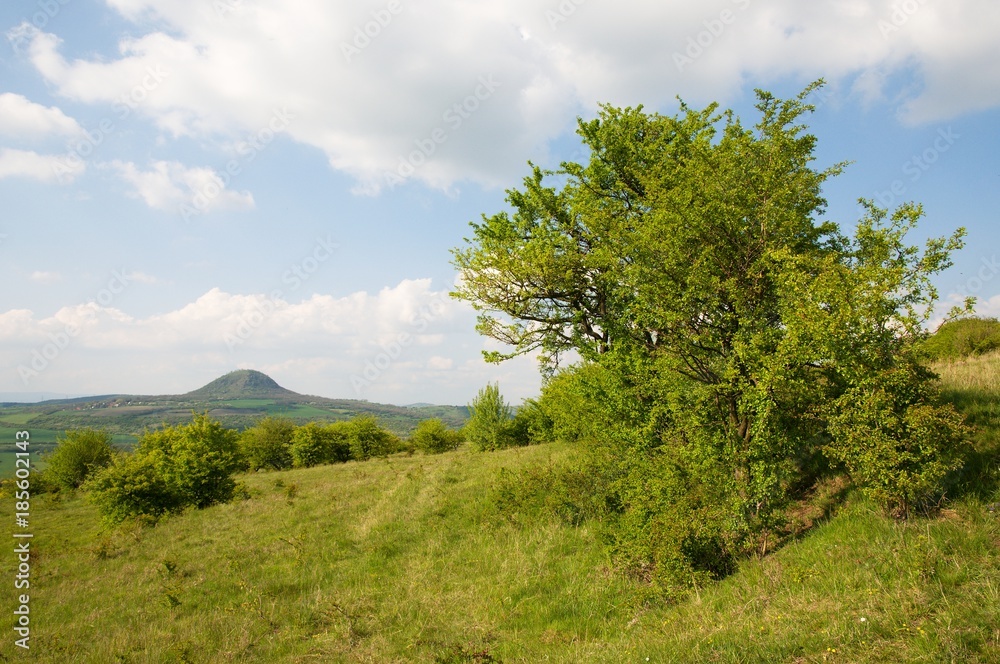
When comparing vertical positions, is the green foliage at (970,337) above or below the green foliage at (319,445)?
above

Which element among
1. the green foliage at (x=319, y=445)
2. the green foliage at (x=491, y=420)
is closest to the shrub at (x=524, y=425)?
the green foliage at (x=491, y=420)

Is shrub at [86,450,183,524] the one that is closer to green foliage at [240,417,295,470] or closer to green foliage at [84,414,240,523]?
green foliage at [84,414,240,523]

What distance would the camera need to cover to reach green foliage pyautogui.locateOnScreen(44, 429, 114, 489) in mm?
46375

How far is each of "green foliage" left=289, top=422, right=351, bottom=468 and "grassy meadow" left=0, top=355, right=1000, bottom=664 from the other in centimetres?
3875

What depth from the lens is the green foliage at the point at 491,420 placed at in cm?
4753

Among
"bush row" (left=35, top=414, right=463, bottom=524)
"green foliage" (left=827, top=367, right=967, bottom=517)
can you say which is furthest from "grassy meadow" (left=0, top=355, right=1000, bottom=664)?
"bush row" (left=35, top=414, right=463, bottom=524)

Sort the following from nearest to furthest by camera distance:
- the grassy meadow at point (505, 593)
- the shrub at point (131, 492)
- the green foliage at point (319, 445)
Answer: the grassy meadow at point (505, 593) → the shrub at point (131, 492) → the green foliage at point (319, 445)

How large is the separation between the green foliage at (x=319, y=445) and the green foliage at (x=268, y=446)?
4277 mm

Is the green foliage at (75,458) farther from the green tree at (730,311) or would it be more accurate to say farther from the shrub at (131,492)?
the green tree at (730,311)

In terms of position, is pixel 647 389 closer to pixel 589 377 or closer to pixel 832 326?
pixel 589 377

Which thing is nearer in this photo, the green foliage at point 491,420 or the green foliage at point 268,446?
the green foliage at point 491,420

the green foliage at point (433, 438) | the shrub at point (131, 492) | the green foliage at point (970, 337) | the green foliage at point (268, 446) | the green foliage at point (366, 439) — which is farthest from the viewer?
the green foliage at point (433, 438)

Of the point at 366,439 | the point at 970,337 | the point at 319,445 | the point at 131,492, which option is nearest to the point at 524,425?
the point at 366,439

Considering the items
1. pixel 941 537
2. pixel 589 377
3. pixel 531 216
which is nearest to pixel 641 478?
pixel 589 377
